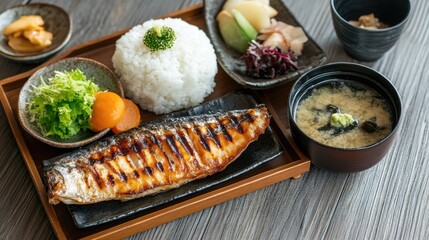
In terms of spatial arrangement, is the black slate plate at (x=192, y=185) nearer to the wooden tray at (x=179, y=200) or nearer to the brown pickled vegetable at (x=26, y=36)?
the wooden tray at (x=179, y=200)

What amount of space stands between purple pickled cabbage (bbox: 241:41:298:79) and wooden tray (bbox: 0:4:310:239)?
0.11 m

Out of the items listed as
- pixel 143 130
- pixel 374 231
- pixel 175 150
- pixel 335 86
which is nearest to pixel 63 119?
pixel 143 130

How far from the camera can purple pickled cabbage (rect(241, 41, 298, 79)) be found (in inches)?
149

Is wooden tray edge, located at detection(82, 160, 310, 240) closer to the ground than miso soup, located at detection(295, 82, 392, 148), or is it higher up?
closer to the ground

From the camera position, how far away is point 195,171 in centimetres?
325

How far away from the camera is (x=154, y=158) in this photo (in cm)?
324

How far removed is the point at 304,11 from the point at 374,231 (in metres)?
1.78

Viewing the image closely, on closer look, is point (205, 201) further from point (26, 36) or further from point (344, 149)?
point (26, 36)

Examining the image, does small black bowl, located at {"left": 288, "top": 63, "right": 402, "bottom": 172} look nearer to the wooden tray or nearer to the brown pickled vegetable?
the wooden tray

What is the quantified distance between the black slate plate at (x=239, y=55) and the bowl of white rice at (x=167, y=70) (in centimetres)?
13

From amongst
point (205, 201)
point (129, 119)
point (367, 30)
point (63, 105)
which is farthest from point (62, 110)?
point (367, 30)

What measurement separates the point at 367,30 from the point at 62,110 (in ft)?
6.08

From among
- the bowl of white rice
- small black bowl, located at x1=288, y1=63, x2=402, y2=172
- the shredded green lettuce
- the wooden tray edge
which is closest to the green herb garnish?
the bowl of white rice

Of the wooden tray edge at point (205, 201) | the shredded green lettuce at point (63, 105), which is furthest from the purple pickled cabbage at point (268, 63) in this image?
the shredded green lettuce at point (63, 105)
